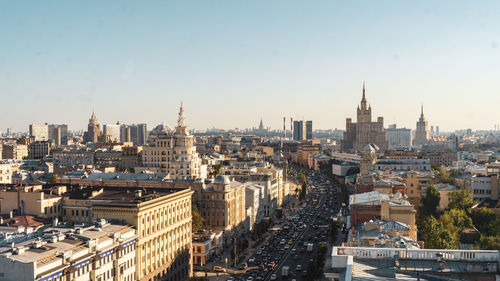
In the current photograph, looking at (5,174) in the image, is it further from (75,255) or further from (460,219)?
(460,219)

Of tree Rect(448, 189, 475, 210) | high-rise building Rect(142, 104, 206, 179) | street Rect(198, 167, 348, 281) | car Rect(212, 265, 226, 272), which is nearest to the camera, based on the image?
street Rect(198, 167, 348, 281)

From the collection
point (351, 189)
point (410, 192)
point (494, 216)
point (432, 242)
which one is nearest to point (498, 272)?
point (432, 242)

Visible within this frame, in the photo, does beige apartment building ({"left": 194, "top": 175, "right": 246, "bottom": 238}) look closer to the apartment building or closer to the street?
the street

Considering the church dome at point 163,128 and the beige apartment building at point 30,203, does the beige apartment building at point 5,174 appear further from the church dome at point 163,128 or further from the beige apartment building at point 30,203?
the beige apartment building at point 30,203

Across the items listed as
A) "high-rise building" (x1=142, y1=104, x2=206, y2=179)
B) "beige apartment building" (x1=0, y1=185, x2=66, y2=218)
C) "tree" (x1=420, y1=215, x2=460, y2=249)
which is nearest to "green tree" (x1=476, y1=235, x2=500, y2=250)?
"tree" (x1=420, y1=215, x2=460, y2=249)

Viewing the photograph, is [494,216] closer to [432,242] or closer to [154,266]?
[432,242]
